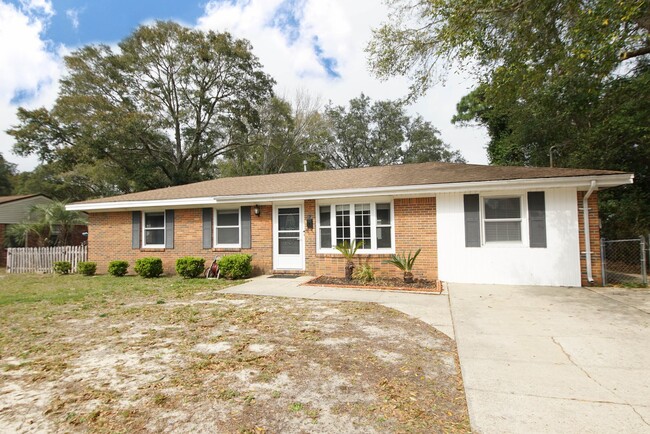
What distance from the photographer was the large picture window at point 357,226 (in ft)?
30.6

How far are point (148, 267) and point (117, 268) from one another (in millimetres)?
1602

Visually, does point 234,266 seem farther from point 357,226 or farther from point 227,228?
point 357,226

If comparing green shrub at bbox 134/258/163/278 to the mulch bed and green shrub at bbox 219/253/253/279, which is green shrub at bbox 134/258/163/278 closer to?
green shrub at bbox 219/253/253/279

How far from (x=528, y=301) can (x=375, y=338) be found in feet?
12.7

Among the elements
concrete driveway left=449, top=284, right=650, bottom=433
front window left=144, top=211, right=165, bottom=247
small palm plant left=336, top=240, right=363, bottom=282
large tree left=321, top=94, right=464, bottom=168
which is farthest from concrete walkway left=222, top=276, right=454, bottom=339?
large tree left=321, top=94, right=464, bottom=168

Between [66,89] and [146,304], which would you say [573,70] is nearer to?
[146,304]

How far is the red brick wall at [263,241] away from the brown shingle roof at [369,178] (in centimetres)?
64

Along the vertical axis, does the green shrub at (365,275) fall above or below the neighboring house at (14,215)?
below

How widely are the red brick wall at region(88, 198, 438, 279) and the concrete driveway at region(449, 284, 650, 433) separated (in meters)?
2.71

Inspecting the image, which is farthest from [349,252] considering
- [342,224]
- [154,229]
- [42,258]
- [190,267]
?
[42,258]

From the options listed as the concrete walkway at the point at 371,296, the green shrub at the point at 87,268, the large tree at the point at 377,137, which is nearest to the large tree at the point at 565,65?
the concrete walkway at the point at 371,296

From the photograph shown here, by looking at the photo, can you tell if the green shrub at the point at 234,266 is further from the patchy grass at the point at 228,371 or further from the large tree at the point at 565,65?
the large tree at the point at 565,65

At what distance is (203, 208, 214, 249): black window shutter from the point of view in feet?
36.3

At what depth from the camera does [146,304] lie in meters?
6.77
